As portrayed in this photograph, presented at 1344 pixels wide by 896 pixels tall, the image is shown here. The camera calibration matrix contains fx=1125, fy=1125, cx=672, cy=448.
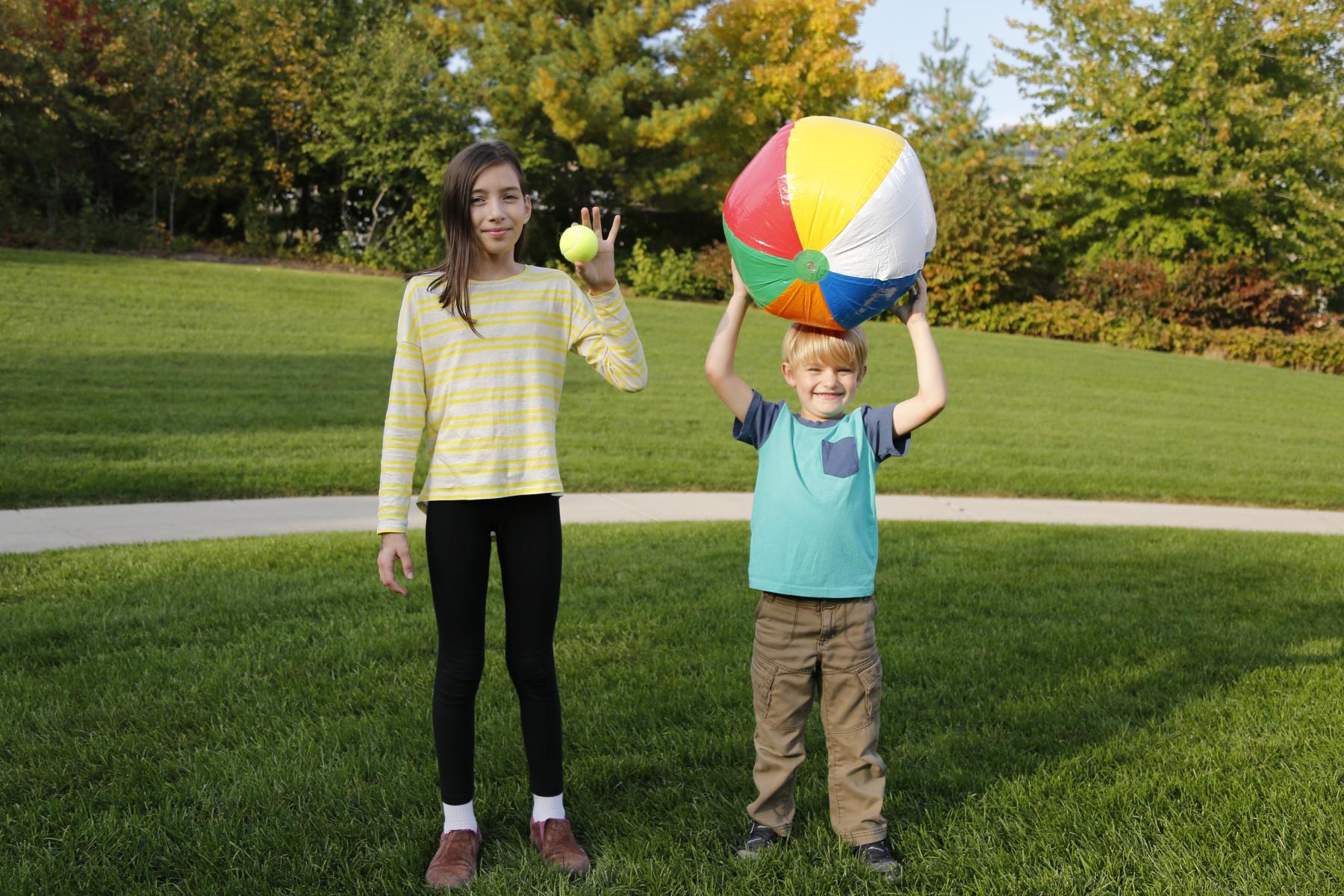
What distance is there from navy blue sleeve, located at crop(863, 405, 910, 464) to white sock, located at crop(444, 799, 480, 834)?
138cm

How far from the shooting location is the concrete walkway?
246 inches

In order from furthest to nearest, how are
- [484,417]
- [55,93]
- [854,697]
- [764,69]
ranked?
[764,69] < [55,93] < [854,697] < [484,417]

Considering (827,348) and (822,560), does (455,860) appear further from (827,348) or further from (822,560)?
(827,348)

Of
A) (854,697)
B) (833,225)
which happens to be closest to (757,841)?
(854,697)

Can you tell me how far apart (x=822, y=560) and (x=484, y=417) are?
90 cm

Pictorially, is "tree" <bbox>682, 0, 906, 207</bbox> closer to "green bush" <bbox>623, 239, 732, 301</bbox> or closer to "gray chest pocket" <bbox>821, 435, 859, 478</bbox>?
"green bush" <bbox>623, 239, 732, 301</bbox>

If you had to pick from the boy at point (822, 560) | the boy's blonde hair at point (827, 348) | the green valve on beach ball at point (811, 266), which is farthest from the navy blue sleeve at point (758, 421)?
the green valve on beach ball at point (811, 266)

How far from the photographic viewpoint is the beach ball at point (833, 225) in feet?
8.75

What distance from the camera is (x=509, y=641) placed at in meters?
2.78

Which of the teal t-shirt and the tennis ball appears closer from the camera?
the tennis ball

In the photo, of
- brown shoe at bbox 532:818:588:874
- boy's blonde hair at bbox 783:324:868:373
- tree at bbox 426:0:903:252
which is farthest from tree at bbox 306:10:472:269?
brown shoe at bbox 532:818:588:874

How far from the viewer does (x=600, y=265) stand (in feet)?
8.84

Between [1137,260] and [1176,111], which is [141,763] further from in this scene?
[1176,111]

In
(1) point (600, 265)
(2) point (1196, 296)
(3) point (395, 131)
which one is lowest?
(1) point (600, 265)
